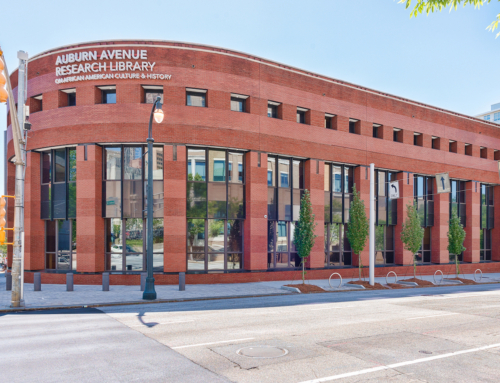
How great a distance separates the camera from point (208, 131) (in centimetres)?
2364

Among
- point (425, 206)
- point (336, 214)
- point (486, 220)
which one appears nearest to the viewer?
point (336, 214)

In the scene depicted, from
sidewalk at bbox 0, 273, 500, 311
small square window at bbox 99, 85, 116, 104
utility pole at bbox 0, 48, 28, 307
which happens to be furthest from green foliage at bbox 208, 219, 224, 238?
utility pole at bbox 0, 48, 28, 307

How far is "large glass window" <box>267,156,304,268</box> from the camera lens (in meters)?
26.4

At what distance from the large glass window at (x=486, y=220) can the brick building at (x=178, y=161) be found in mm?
19448

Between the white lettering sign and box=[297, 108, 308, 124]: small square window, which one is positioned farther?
box=[297, 108, 308, 124]: small square window

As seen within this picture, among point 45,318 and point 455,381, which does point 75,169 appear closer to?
point 45,318

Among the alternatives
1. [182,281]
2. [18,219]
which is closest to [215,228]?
[182,281]

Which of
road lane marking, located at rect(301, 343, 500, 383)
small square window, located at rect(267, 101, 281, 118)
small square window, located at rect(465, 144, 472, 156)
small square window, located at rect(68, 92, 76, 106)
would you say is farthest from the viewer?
small square window, located at rect(465, 144, 472, 156)

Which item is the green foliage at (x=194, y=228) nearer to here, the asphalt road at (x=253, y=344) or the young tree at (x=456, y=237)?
the asphalt road at (x=253, y=344)

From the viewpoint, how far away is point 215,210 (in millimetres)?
24078

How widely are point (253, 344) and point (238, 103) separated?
61.5 ft

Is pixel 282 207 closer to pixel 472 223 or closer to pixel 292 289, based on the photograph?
pixel 292 289

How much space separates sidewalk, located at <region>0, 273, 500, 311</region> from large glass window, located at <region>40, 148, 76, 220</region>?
177 inches

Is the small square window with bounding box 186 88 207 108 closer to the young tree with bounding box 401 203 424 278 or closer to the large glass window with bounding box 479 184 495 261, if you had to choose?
the young tree with bounding box 401 203 424 278
